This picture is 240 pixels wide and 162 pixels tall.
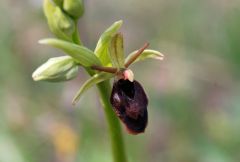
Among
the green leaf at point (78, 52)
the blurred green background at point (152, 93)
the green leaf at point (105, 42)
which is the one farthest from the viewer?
the blurred green background at point (152, 93)

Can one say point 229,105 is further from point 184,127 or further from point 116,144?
point 116,144

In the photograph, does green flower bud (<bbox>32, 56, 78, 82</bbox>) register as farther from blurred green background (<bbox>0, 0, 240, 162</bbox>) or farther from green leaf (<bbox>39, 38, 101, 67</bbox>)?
blurred green background (<bbox>0, 0, 240, 162</bbox>)

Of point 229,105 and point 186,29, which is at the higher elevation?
point 186,29

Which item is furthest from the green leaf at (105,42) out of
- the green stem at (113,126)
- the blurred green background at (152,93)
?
the blurred green background at (152,93)

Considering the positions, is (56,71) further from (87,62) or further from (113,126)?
(113,126)

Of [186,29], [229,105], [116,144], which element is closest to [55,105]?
[229,105]

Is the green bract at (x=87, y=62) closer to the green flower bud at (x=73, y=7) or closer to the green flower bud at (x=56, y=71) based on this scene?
the green flower bud at (x=56, y=71)

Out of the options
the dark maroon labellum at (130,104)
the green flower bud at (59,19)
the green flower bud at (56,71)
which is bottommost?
the dark maroon labellum at (130,104)
